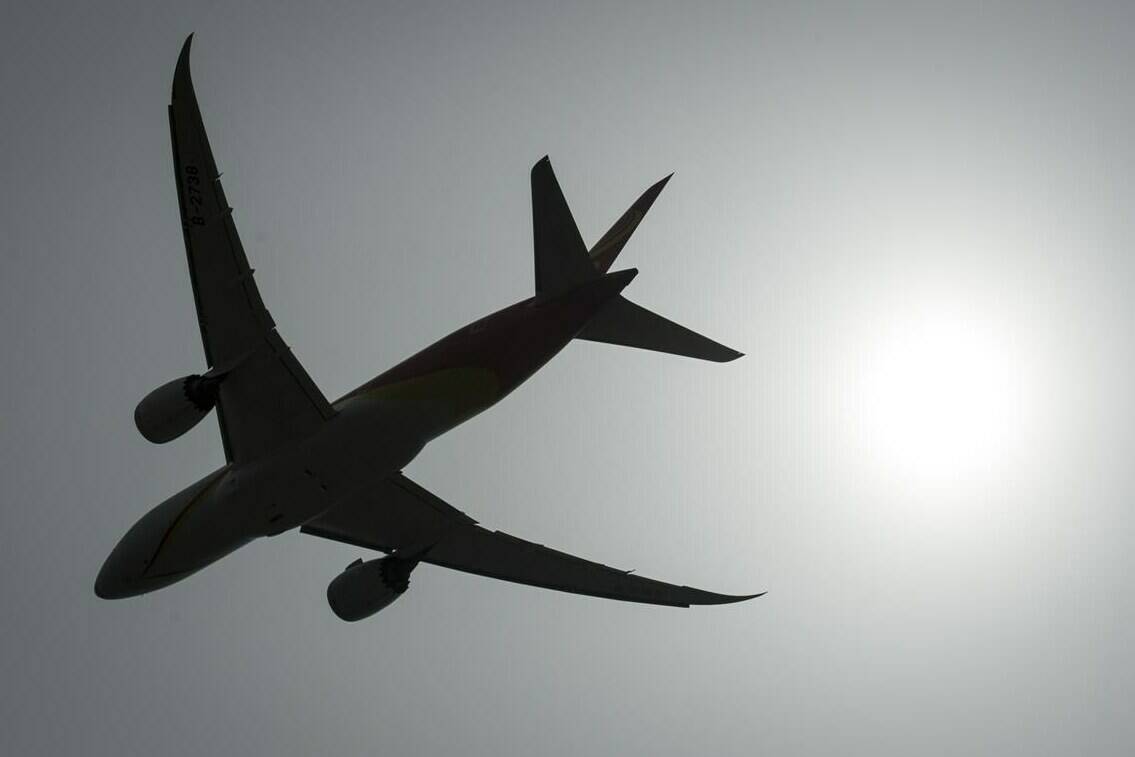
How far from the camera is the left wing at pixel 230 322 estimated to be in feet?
62.0

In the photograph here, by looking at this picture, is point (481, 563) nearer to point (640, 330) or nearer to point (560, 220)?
point (640, 330)

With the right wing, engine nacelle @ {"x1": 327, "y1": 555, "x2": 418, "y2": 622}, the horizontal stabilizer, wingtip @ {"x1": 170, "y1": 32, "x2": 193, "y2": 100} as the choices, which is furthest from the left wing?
the horizontal stabilizer

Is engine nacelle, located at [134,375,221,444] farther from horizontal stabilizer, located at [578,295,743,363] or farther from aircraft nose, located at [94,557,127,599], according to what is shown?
horizontal stabilizer, located at [578,295,743,363]

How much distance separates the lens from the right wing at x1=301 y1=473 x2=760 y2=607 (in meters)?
26.8

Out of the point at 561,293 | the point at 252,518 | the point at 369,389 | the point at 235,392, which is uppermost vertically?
the point at 561,293

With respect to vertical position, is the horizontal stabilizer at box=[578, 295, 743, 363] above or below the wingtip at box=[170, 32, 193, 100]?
above

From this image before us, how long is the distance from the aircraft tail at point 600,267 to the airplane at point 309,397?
0.03m

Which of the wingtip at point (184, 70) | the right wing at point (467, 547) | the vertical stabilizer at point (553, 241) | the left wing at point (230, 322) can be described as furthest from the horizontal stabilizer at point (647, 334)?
the wingtip at point (184, 70)

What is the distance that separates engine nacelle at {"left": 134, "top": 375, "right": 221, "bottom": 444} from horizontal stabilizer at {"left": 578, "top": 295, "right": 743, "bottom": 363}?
881cm

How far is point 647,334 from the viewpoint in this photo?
26172 mm

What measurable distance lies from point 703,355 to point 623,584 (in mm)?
6471

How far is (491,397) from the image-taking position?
77.3ft

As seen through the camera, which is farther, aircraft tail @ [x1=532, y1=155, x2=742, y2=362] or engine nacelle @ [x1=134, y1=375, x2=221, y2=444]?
aircraft tail @ [x1=532, y1=155, x2=742, y2=362]

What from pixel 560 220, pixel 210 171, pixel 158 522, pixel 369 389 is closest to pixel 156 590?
pixel 158 522
